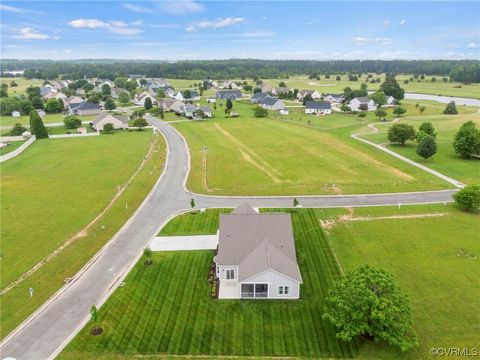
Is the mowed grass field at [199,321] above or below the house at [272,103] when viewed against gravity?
below

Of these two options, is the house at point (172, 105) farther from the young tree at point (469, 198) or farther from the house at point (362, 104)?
the young tree at point (469, 198)

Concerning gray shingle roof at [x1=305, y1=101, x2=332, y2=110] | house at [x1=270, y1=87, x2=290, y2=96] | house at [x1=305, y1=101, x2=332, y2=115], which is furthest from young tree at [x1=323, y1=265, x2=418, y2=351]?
house at [x1=270, y1=87, x2=290, y2=96]

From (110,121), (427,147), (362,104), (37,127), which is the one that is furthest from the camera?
(362,104)

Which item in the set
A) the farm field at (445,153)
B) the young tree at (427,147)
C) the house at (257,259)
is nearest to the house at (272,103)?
the farm field at (445,153)

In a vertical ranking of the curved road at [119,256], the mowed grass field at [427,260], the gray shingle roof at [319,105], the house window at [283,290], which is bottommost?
the curved road at [119,256]

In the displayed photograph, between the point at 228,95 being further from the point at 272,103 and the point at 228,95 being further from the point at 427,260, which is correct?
the point at 427,260

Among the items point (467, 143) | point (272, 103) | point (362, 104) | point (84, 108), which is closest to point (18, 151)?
point (84, 108)
